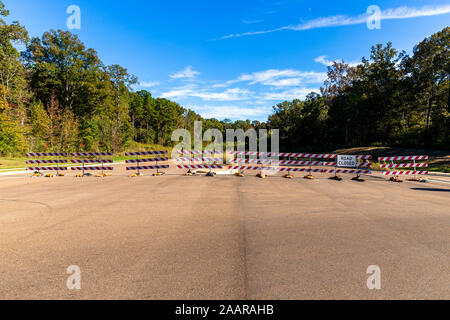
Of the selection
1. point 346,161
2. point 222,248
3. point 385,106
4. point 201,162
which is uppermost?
point 385,106

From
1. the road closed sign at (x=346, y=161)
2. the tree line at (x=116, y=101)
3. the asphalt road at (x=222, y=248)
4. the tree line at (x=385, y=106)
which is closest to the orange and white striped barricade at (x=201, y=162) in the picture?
the asphalt road at (x=222, y=248)

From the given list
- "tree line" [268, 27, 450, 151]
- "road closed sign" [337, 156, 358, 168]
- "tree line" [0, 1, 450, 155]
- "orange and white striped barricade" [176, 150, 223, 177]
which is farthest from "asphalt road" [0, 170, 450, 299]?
"tree line" [268, 27, 450, 151]

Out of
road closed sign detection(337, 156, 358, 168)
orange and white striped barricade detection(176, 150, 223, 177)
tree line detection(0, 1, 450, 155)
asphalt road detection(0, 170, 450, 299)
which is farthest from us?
tree line detection(0, 1, 450, 155)

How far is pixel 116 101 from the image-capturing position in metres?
43.9

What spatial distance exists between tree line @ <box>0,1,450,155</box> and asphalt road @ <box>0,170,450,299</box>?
22474 mm

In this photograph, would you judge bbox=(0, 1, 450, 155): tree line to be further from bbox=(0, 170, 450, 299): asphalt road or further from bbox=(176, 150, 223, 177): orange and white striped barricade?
bbox=(0, 170, 450, 299): asphalt road

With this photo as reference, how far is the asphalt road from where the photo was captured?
9.86 feet

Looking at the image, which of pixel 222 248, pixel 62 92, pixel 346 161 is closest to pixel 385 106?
pixel 346 161

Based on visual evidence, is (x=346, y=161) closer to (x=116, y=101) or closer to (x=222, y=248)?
(x=222, y=248)

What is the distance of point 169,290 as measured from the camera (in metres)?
2.94

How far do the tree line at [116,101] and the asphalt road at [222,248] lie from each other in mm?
22474

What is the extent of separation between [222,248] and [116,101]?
46924 mm
